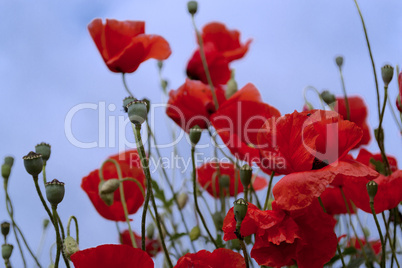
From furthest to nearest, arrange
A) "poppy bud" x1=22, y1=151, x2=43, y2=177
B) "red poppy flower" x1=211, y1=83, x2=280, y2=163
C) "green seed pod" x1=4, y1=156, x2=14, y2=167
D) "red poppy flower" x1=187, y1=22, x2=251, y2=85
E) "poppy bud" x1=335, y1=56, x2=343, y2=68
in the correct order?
"red poppy flower" x1=187, y1=22, x2=251, y2=85
"poppy bud" x1=335, y1=56, x2=343, y2=68
"green seed pod" x1=4, y1=156, x2=14, y2=167
"red poppy flower" x1=211, y1=83, x2=280, y2=163
"poppy bud" x1=22, y1=151, x2=43, y2=177

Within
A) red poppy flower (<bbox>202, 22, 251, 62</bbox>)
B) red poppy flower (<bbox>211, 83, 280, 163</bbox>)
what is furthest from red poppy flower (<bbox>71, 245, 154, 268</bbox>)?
Result: red poppy flower (<bbox>202, 22, 251, 62</bbox>)

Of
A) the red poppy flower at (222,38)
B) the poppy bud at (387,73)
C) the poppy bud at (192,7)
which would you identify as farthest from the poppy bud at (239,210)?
the red poppy flower at (222,38)

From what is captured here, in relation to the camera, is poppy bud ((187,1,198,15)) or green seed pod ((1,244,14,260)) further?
poppy bud ((187,1,198,15))

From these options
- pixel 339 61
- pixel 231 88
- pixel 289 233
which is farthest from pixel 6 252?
pixel 339 61

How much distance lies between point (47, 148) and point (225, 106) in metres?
0.34

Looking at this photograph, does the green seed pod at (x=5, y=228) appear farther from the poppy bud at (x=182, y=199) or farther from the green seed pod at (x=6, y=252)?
the poppy bud at (x=182, y=199)

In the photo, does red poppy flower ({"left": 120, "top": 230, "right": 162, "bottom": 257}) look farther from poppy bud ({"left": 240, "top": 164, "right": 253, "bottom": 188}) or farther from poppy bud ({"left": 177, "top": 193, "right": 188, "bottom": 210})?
poppy bud ({"left": 240, "top": 164, "right": 253, "bottom": 188})

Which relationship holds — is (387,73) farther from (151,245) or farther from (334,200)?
(151,245)

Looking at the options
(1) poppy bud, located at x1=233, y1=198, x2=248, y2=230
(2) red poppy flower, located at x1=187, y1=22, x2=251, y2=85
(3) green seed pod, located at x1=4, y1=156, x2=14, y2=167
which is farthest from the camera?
(2) red poppy flower, located at x1=187, y1=22, x2=251, y2=85

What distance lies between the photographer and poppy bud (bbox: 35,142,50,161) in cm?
87

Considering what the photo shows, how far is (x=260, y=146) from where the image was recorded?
0.81 meters

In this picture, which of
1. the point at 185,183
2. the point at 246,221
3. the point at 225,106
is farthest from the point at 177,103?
the point at 246,221

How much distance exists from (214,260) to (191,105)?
1.93 feet

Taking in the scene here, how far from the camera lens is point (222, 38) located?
62.9 inches
